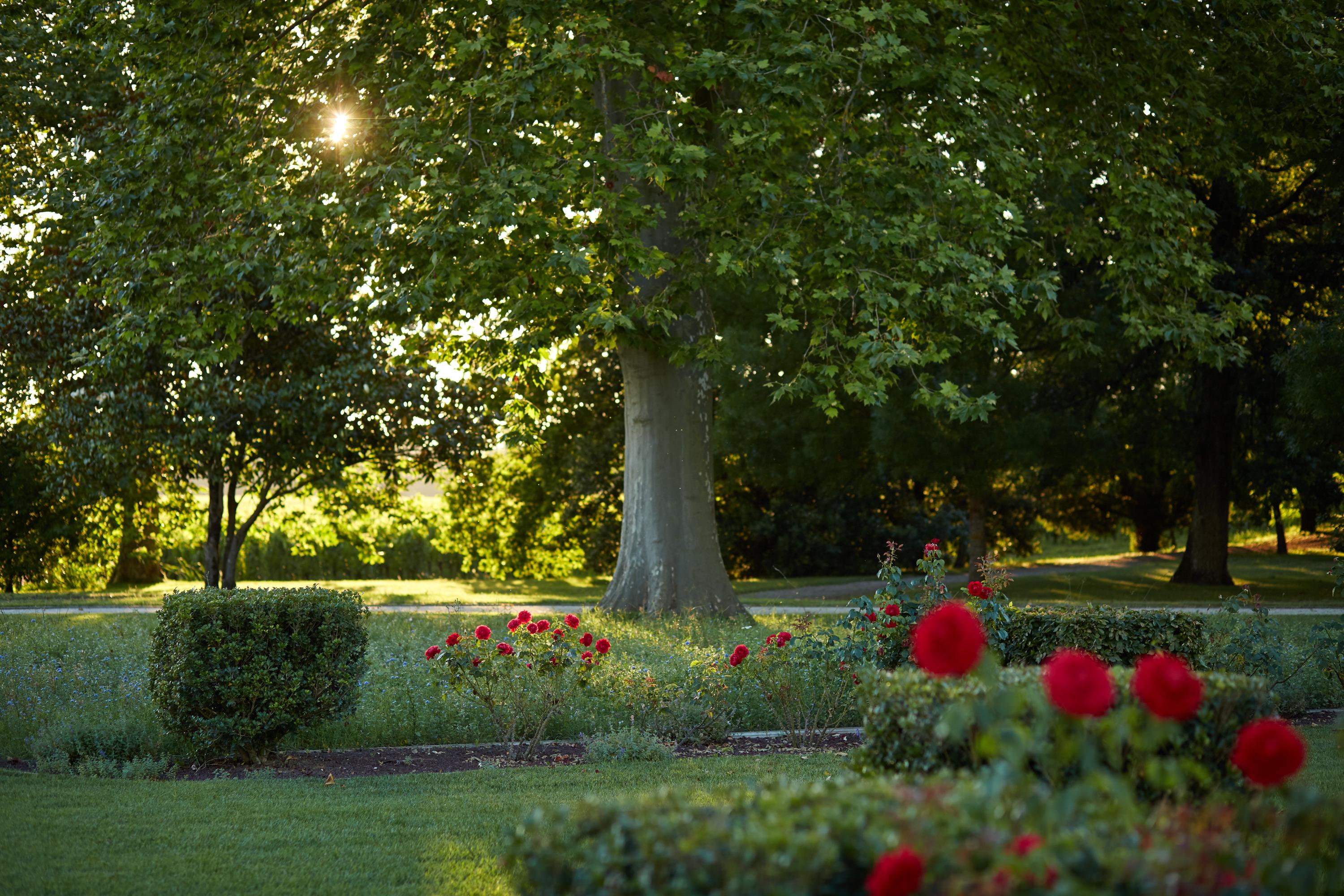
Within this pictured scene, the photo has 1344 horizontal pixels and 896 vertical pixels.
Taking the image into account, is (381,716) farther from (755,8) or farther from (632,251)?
(755,8)

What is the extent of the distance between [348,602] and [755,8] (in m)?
6.42

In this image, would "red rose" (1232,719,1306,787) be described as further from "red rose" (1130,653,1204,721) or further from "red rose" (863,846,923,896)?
"red rose" (863,846,923,896)

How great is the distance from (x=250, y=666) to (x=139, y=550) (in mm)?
24393

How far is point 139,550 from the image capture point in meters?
29.0

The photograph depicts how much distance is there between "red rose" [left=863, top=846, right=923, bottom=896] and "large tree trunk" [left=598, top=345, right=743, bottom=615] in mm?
12886

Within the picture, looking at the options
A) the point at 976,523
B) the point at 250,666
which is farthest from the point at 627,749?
the point at 976,523

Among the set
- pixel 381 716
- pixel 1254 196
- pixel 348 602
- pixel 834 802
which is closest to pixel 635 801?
pixel 834 802

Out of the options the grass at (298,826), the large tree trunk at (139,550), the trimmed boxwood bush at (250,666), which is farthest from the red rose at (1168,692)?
the large tree trunk at (139,550)

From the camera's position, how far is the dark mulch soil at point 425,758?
7.31m

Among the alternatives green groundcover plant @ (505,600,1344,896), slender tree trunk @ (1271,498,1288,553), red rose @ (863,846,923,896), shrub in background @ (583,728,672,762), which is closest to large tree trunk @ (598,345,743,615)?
shrub in background @ (583,728,672,762)

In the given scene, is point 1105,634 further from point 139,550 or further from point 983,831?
point 139,550

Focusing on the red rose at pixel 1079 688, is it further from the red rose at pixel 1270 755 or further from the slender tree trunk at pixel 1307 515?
the slender tree trunk at pixel 1307 515

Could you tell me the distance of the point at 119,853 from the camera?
5246 millimetres

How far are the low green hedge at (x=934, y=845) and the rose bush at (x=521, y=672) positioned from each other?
4.88 metres
